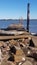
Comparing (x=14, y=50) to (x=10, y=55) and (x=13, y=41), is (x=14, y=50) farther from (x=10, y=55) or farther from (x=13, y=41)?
(x=13, y=41)

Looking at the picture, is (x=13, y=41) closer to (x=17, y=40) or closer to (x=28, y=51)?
(x=17, y=40)

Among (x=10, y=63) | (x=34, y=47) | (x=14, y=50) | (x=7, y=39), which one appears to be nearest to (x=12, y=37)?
(x=7, y=39)

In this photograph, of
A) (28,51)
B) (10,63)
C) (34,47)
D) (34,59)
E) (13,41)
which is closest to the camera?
(10,63)

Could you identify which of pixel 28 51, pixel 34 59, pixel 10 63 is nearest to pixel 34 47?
pixel 28 51

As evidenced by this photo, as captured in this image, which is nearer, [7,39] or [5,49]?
[5,49]

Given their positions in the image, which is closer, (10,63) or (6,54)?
(10,63)

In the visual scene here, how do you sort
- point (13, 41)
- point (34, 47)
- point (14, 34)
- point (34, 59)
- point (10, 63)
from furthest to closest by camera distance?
point (14, 34) → point (13, 41) → point (34, 47) → point (34, 59) → point (10, 63)

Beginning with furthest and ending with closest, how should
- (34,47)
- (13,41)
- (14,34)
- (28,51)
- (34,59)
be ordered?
1. (14,34)
2. (13,41)
3. (34,47)
4. (28,51)
5. (34,59)

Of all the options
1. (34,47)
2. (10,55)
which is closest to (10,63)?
(10,55)

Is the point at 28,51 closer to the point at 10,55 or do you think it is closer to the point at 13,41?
the point at 10,55

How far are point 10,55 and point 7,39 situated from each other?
7.04 ft

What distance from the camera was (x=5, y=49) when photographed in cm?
822

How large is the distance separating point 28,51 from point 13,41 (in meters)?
1.42

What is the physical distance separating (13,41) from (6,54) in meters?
1.47
